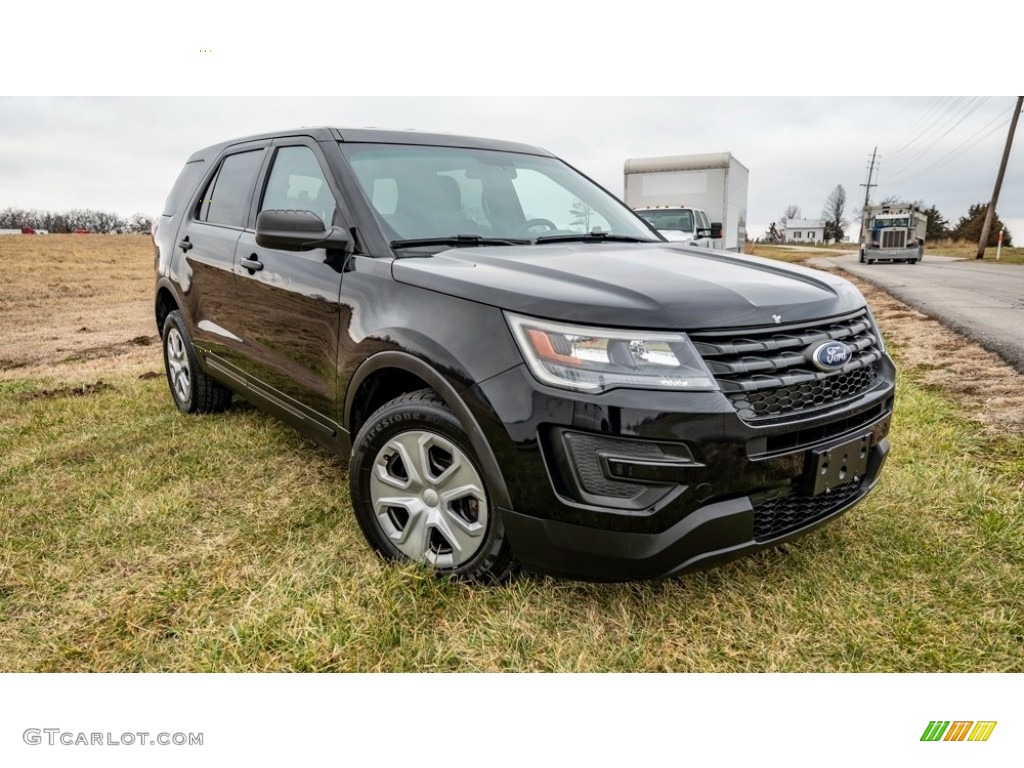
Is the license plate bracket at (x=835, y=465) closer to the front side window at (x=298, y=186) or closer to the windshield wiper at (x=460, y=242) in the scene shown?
the windshield wiper at (x=460, y=242)

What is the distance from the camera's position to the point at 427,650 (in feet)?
7.10

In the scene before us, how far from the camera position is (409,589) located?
7.78ft

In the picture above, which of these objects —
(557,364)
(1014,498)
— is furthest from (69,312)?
(1014,498)

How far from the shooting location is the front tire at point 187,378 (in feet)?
14.6

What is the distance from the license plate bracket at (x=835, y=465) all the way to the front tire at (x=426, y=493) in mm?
951

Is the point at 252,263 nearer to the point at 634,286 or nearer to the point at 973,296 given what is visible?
the point at 634,286

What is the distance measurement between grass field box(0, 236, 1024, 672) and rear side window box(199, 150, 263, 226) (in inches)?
52.1

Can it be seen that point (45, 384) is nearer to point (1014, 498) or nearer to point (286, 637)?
point (286, 637)

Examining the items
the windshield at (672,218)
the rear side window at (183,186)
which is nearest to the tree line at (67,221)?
the rear side window at (183,186)

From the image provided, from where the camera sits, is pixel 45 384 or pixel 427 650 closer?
pixel 427 650

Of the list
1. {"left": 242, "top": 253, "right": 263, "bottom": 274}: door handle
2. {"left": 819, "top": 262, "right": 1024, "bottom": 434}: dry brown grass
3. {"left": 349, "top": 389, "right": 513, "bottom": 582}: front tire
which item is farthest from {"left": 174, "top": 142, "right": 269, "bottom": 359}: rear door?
{"left": 819, "top": 262, "right": 1024, "bottom": 434}: dry brown grass

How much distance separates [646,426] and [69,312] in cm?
985

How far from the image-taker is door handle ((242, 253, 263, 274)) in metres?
3.30
